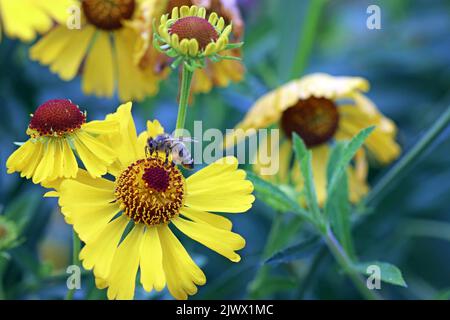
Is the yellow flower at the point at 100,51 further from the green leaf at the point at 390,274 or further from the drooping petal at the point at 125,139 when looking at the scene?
the green leaf at the point at 390,274

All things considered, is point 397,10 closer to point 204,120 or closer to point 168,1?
point 204,120

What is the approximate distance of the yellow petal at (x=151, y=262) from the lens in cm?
67

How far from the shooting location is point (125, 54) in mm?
1077

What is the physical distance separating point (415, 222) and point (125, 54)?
2.02 feet

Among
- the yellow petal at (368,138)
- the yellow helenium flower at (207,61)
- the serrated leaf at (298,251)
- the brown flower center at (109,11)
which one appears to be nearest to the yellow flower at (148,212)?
the serrated leaf at (298,251)

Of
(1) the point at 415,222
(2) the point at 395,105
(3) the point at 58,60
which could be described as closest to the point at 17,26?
(3) the point at 58,60

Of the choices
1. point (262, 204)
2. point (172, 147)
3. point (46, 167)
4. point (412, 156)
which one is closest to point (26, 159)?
point (46, 167)

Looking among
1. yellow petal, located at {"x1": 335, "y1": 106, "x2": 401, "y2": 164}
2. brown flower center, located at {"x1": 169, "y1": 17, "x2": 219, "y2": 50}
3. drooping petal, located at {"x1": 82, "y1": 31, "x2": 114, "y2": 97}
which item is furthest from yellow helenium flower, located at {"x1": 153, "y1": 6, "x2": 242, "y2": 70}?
yellow petal, located at {"x1": 335, "y1": 106, "x2": 401, "y2": 164}

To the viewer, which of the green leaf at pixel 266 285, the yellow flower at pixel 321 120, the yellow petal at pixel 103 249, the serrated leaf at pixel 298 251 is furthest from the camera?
the yellow flower at pixel 321 120

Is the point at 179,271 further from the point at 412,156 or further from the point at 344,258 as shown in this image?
the point at 412,156

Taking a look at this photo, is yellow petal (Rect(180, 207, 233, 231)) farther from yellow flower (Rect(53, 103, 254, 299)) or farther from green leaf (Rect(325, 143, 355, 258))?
green leaf (Rect(325, 143, 355, 258))

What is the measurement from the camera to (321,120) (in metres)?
1.14

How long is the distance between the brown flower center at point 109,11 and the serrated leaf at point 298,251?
0.41 metres

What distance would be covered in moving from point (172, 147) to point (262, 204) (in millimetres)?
567
